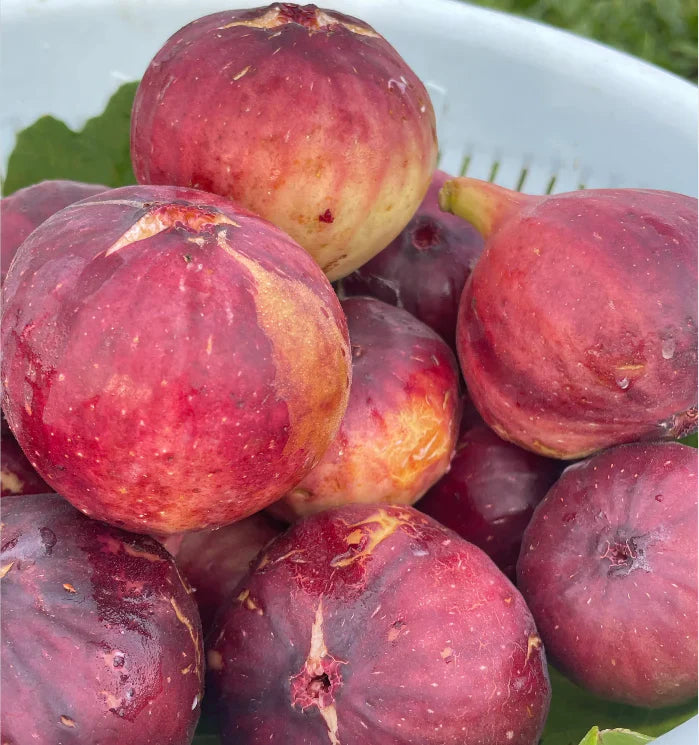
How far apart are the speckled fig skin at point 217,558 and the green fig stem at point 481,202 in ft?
2.35

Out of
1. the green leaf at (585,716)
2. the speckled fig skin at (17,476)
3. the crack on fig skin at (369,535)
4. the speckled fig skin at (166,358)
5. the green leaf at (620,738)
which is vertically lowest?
the green leaf at (585,716)

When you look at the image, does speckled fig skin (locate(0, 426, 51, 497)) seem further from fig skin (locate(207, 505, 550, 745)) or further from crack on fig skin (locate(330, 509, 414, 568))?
crack on fig skin (locate(330, 509, 414, 568))

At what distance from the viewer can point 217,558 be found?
1624 millimetres

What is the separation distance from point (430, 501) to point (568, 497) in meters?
0.33

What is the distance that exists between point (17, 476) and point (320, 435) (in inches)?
25.4

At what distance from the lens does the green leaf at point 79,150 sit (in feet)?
7.36

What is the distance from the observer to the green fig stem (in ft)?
5.34

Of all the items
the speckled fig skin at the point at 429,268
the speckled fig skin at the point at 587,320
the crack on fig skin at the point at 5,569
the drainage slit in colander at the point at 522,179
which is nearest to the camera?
the crack on fig skin at the point at 5,569

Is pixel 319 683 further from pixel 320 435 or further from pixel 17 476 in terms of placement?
pixel 17 476

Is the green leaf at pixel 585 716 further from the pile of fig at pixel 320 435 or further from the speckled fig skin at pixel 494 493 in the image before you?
the speckled fig skin at pixel 494 493

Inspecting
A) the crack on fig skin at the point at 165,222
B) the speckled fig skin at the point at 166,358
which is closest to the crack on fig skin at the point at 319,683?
the speckled fig skin at the point at 166,358

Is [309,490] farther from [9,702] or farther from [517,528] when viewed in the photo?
[9,702]

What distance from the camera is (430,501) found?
1774mm

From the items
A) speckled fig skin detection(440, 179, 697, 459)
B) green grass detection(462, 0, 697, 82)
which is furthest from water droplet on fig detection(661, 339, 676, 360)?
green grass detection(462, 0, 697, 82)
